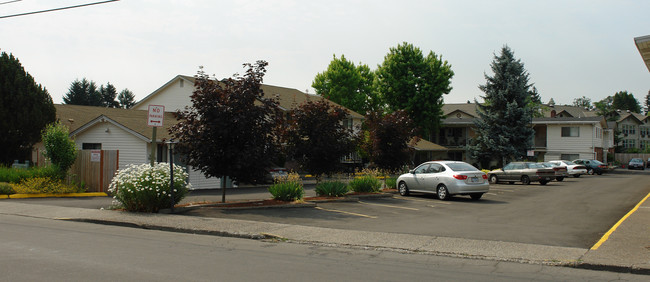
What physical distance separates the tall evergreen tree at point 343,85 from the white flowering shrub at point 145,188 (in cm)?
4709

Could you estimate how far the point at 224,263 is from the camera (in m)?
8.14

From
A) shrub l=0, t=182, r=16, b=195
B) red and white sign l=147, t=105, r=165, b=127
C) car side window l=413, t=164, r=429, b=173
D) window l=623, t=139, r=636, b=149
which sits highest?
window l=623, t=139, r=636, b=149

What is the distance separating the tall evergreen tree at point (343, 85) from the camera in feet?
202

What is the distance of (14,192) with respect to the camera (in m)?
20.1

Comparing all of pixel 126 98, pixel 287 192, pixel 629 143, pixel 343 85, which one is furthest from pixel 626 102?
pixel 287 192

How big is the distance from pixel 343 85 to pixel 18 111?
38733 millimetres

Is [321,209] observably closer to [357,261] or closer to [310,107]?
[310,107]

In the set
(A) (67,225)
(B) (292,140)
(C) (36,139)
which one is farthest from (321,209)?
(C) (36,139)

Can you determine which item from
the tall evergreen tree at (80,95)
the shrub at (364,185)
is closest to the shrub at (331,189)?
the shrub at (364,185)

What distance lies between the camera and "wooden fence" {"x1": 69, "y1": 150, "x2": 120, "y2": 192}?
21656 mm

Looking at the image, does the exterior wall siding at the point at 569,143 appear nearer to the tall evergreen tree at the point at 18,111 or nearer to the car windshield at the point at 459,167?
the car windshield at the point at 459,167

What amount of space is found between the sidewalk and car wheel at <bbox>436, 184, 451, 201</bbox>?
20.6ft

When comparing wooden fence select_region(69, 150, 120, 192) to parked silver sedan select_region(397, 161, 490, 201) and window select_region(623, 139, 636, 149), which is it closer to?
parked silver sedan select_region(397, 161, 490, 201)

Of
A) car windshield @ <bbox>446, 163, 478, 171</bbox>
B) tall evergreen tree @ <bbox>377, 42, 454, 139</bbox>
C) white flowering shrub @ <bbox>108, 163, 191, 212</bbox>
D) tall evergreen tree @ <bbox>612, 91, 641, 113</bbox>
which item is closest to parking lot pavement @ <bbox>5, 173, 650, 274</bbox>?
white flowering shrub @ <bbox>108, 163, 191, 212</bbox>
